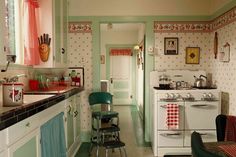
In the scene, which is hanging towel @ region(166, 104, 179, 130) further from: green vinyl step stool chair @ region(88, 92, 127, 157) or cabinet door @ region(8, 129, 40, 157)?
cabinet door @ region(8, 129, 40, 157)

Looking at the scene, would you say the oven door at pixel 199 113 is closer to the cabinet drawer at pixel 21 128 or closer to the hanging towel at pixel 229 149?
the hanging towel at pixel 229 149

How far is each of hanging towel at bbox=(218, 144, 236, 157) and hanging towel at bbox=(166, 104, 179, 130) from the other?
6.14 ft

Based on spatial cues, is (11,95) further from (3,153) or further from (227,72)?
(227,72)

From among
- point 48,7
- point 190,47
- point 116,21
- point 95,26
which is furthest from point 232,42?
point 48,7

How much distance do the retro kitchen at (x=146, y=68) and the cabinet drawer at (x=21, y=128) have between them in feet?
1.71

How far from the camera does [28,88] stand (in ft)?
10.5

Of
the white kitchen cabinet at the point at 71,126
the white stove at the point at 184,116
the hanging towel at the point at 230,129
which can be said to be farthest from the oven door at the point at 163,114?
the hanging towel at the point at 230,129

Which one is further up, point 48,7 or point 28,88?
point 48,7

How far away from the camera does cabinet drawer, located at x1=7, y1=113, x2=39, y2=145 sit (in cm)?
154

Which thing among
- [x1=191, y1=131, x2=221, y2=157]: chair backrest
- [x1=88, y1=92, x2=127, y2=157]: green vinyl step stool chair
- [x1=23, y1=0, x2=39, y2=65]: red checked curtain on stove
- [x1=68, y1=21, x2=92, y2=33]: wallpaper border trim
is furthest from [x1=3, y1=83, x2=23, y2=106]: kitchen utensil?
[x1=68, y1=21, x2=92, y2=33]: wallpaper border trim

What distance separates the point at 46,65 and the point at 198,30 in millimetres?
2545

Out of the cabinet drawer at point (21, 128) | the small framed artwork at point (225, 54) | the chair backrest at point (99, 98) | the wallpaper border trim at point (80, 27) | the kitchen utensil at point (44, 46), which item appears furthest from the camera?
the wallpaper border trim at point (80, 27)

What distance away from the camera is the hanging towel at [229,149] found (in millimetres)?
1448

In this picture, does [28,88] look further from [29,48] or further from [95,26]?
[95,26]
